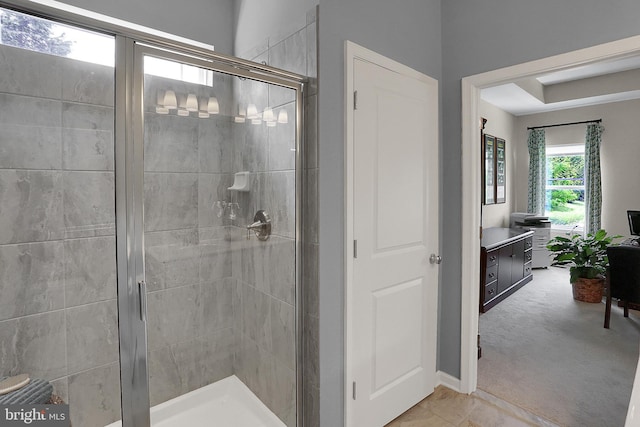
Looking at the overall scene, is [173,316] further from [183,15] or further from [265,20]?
[183,15]

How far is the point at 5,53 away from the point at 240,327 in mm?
1679

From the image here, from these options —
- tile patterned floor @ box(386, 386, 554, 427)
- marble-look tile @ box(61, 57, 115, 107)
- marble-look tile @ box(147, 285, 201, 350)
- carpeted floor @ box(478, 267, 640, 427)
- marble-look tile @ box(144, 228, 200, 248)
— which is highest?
marble-look tile @ box(61, 57, 115, 107)

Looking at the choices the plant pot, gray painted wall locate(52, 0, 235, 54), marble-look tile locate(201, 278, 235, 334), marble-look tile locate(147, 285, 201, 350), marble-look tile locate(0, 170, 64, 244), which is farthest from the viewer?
the plant pot

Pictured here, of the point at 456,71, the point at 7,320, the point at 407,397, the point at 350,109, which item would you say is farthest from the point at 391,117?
the point at 7,320

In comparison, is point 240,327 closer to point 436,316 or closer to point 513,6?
point 436,316

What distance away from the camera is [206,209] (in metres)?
1.60

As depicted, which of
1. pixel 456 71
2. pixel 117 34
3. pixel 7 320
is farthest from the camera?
pixel 456 71

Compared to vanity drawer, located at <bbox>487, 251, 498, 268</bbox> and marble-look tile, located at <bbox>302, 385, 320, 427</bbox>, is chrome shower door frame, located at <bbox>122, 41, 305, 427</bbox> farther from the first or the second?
vanity drawer, located at <bbox>487, 251, 498, 268</bbox>

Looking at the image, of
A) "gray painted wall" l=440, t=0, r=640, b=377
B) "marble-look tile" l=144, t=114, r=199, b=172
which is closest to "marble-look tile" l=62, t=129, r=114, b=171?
"marble-look tile" l=144, t=114, r=199, b=172

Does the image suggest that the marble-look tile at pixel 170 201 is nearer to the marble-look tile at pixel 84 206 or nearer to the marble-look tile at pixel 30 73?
the marble-look tile at pixel 84 206

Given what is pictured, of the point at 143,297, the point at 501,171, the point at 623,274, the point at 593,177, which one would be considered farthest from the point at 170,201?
the point at 593,177

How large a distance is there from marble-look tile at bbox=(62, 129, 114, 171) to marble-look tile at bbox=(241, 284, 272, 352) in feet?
3.17

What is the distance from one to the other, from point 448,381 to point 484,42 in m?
2.38

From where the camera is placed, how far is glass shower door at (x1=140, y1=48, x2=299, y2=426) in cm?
143
